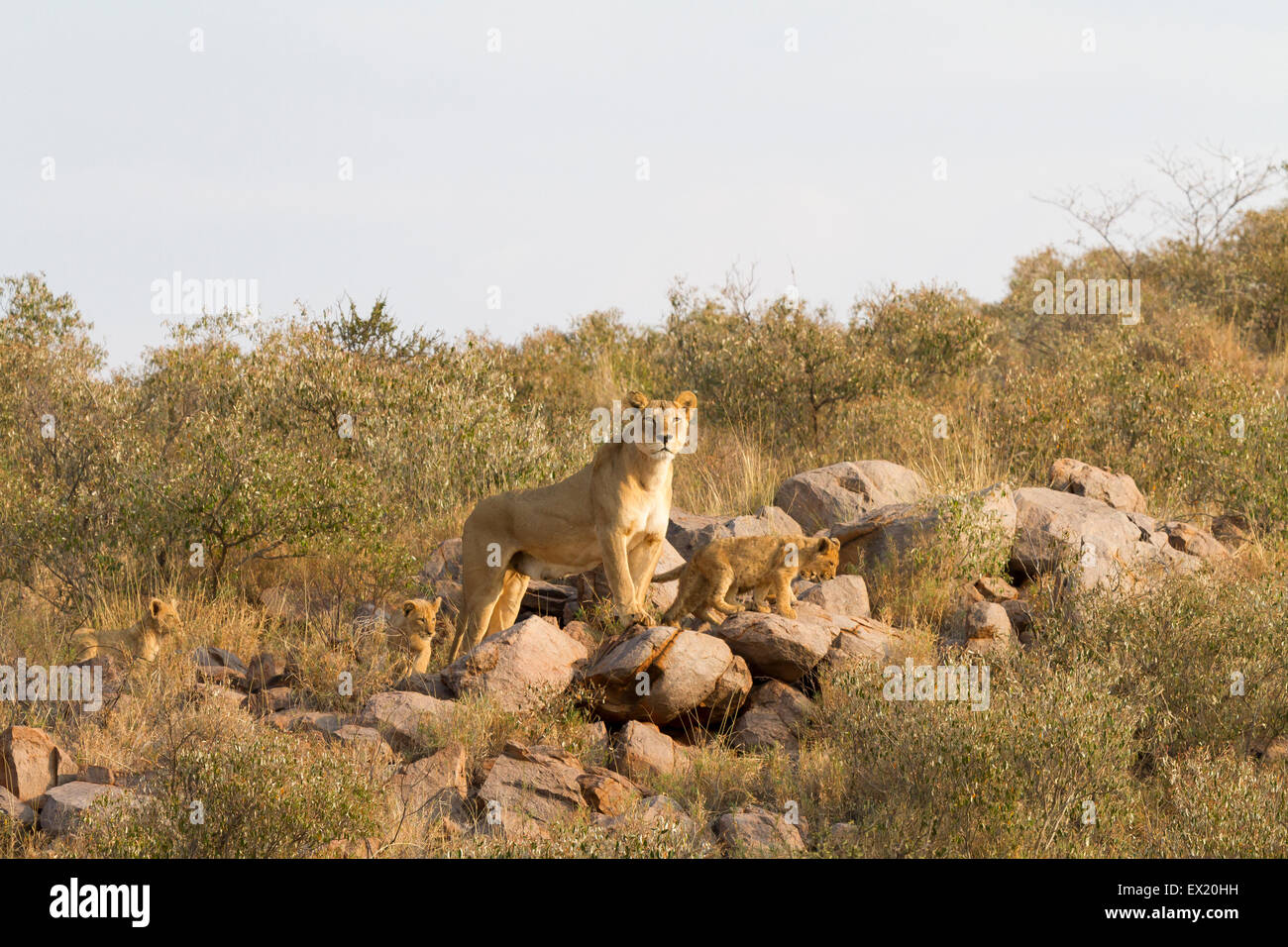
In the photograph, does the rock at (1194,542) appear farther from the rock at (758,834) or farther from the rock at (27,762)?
the rock at (27,762)

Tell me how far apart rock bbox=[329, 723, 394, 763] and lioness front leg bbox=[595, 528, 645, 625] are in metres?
1.94

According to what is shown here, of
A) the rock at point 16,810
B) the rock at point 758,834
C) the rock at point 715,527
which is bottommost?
the rock at point 758,834

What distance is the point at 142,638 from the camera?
9.95m

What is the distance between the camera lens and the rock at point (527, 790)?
6.59 metres

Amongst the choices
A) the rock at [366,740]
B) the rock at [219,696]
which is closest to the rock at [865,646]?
the rock at [366,740]

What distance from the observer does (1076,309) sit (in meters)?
21.7

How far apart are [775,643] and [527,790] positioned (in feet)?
7.11

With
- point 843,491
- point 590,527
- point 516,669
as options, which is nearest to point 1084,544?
point 843,491

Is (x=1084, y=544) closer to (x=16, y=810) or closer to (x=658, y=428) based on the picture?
(x=658, y=428)

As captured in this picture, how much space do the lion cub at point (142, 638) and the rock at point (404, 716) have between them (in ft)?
9.60

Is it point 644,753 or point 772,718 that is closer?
point 644,753

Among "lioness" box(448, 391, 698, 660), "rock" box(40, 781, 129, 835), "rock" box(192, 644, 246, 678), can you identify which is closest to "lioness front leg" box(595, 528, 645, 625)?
"lioness" box(448, 391, 698, 660)

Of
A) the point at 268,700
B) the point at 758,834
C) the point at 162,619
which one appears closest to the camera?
the point at 758,834
